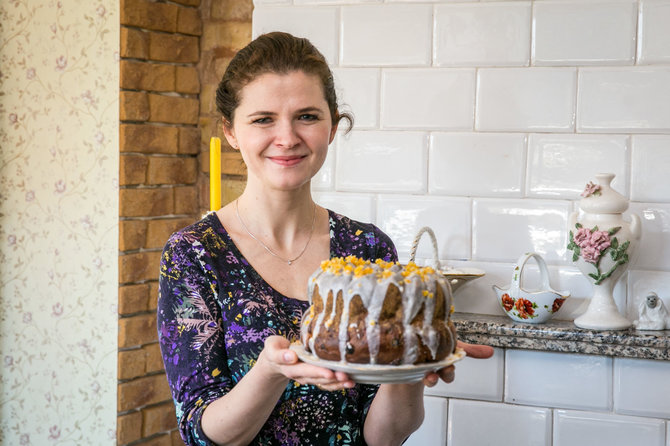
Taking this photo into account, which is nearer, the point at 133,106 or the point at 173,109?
the point at 133,106

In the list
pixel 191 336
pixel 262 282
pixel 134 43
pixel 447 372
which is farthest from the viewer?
pixel 134 43

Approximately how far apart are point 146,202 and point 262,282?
1259mm

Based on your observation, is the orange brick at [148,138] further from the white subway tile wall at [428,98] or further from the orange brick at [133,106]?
the white subway tile wall at [428,98]

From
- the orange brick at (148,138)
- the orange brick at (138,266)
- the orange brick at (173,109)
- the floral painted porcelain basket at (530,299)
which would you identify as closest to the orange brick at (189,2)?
the orange brick at (173,109)

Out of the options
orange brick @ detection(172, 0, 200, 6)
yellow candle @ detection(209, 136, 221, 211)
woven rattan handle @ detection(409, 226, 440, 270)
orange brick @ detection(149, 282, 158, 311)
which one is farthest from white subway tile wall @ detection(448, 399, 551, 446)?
orange brick @ detection(172, 0, 200, 6)

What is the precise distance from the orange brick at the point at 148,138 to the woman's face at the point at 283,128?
3.87 feet

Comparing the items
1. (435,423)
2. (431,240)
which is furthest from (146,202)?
(435,423)

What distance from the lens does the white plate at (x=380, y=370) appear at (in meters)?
0.94

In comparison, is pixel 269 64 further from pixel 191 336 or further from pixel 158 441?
pixel 158 441

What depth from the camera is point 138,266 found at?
2453 mm

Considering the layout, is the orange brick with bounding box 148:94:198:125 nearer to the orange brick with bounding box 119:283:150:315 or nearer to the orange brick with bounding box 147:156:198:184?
the orange brick with bounding box 147:156:198:184

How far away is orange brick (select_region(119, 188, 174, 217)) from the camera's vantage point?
2.39 m

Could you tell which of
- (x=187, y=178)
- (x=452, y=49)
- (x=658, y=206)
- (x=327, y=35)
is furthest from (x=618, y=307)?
(x=187, y=178)

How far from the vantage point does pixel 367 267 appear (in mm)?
1041
